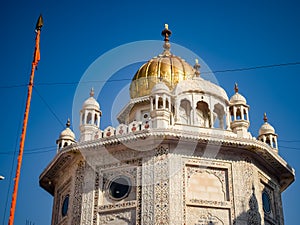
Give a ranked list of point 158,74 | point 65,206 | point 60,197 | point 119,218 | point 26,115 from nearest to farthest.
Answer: point 26,115, point 119,218, point 65,206, point 60,197, point 158,74

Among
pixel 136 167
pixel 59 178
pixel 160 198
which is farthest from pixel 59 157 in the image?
pixel 160 198

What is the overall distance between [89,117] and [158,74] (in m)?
4.26

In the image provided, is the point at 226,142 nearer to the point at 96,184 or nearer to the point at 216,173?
the point at 216,173

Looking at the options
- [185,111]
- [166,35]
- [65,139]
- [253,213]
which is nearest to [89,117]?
[65,139]

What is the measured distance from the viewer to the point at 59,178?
18.0 m

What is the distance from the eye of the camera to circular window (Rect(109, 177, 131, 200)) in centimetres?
1538

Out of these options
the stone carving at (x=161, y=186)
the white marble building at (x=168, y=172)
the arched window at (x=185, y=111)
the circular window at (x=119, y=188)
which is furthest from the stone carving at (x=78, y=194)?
the arched window at (x=185, y=111)

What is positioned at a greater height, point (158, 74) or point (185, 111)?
point (158, 74)

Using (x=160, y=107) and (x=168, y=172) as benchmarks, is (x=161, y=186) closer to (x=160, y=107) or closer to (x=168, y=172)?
(x=168, y=172)

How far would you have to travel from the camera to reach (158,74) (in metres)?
20.4

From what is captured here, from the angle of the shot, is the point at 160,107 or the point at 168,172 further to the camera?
the point at 160,107

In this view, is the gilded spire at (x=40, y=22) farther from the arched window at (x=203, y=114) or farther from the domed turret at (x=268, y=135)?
the domed turret at (x=268, y=135)

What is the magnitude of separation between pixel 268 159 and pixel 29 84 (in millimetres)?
7868

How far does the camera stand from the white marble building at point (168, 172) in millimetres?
14883
